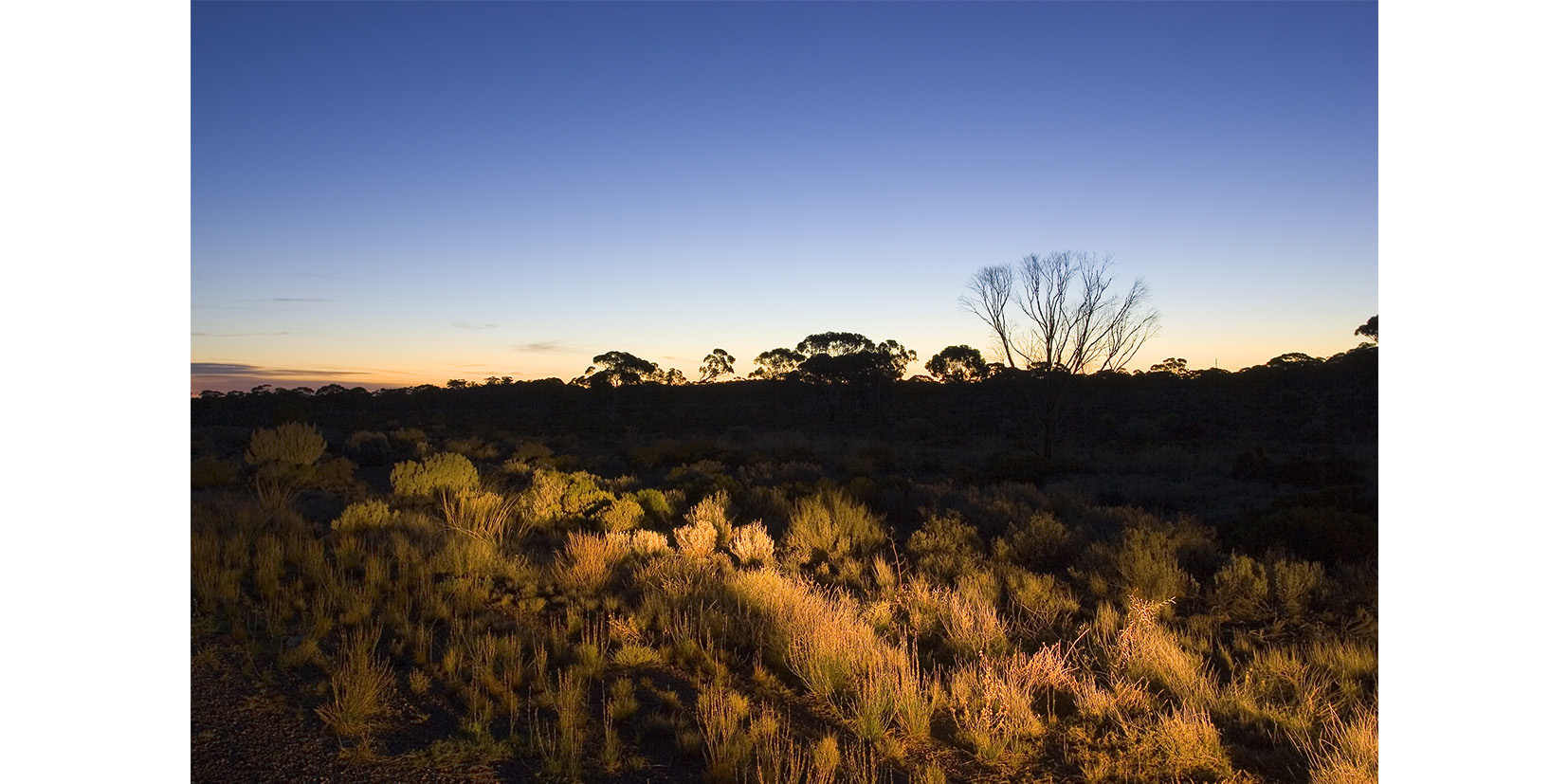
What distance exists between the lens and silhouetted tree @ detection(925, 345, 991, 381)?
53.7 m

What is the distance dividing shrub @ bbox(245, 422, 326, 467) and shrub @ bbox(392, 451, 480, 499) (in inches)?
95.4

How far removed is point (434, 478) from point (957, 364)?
157 ft

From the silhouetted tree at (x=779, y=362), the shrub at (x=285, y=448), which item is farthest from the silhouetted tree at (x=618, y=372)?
the shrub at (x=285, y=448)

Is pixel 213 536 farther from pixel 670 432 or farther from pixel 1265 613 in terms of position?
pixel 670 432

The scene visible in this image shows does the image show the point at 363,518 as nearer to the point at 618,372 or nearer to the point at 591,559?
the point at 591,559

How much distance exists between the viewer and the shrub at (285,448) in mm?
12539

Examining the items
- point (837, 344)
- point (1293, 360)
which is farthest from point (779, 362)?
point (1293, 360)

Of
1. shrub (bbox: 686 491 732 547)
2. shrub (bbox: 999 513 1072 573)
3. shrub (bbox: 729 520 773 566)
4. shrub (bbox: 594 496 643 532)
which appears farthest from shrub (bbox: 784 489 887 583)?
shrub (bbox: 594 496 643 532)

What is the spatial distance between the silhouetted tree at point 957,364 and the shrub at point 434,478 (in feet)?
148

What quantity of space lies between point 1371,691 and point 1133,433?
74.7 ft

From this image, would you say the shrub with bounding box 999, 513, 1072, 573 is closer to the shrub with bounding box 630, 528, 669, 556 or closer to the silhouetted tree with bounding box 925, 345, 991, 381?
the shrub with bounding box 630, 528, 669, 556

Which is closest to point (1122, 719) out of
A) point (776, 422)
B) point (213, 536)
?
point (213, 536)

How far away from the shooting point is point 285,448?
12.7 metres

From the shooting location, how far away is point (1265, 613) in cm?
625
